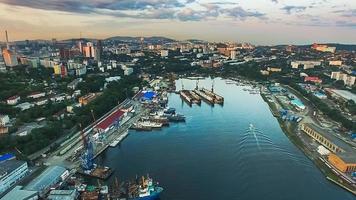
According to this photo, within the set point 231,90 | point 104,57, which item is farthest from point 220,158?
point 104,57

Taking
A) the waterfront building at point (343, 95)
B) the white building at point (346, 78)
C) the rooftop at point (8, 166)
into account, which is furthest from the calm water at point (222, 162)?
the white building at point (346, 78)

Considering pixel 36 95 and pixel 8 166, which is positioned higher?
pixel 36 95

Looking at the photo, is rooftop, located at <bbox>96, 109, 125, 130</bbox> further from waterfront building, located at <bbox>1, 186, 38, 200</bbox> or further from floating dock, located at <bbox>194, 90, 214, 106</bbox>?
floating dock, located at <bbox>194, 90, 214, 106</bbox>

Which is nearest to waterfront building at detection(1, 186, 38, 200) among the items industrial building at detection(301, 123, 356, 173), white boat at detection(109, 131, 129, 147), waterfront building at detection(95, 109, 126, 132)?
white boat at detection(109, 131, 129, 147)

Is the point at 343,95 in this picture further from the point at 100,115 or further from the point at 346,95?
the point at 100,115

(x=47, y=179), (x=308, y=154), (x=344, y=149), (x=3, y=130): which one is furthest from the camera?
(x=3, y=130)

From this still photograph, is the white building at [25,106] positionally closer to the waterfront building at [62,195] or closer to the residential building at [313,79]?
the waterfront building at [62,195]

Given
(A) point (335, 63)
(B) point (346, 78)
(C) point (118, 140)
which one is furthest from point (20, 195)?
(A) point (335, 63)
